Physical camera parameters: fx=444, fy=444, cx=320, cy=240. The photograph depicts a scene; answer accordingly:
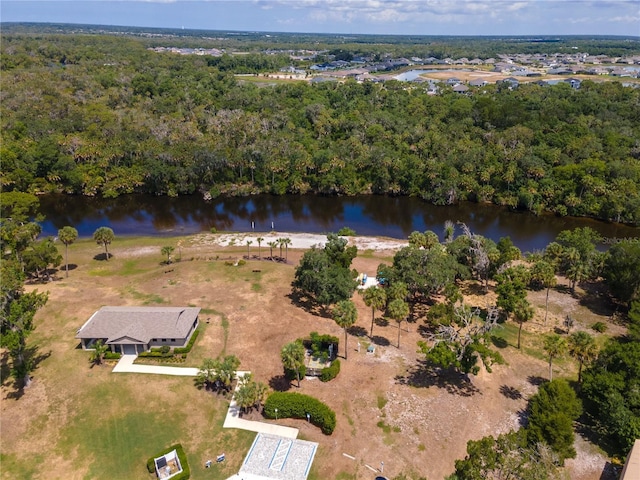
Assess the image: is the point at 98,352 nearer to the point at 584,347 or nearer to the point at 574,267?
the point at 584,347

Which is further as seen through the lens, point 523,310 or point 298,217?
point 298,217

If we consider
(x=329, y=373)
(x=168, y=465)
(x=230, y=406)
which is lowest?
(x=168, y=465)

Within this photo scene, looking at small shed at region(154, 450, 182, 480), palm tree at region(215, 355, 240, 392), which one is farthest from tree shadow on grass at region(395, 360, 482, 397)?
small shed at region(154, 450, 182, 480)

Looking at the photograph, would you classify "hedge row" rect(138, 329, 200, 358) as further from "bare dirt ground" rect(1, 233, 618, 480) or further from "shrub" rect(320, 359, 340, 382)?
"shrub" rect(320, 359, 340, 382)

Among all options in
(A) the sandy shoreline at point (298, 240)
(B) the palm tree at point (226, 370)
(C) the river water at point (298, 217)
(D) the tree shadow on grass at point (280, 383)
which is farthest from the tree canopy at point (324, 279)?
Answer: (C) the river water at point (298, 217)

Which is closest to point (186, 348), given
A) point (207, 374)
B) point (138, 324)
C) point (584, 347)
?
point (138, 324)

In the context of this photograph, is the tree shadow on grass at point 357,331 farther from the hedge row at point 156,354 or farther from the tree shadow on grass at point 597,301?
the tree shadow on grass at point 597,301
